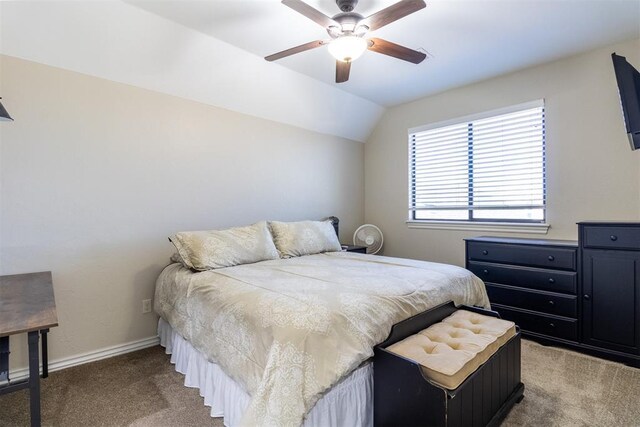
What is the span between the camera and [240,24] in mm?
2305

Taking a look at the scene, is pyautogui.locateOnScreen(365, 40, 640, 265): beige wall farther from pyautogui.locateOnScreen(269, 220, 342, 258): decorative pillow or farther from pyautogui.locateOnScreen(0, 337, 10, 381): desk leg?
pyautogui.locateOnScreen(0, 337, 10, 381): desk leg

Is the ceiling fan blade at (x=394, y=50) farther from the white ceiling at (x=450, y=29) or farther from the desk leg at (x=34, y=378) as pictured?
the desk leg at (x=34, y=378)

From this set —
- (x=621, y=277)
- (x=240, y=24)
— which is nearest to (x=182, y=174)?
(x=240, y=24)

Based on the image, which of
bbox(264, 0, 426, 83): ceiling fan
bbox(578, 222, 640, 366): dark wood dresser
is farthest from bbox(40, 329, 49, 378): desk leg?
bbox(578, 222, 640, 366): dark wood dresser

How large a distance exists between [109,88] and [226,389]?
2349mm

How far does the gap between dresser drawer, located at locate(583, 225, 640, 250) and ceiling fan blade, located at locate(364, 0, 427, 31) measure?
2104 mm

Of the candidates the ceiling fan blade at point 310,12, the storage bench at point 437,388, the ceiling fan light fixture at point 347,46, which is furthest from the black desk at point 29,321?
the ceiling fan light fixture at point 347,46

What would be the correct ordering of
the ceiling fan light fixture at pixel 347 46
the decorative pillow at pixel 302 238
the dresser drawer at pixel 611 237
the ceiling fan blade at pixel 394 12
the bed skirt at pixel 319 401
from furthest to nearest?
the decorative pillow at pixel 302 238 < the dresser drawer at pixel 611 237 < the ceiling fan light fixture at pixel 347 46 < the ceiling fan blade at pixel 394 12 < the bed skirt at pixel 319 401

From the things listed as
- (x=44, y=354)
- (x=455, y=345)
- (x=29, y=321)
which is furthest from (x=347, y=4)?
(x=44, y=354)

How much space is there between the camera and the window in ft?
10.1

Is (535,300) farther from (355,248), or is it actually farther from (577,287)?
(355,248)

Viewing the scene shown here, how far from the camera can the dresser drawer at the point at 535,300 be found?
97.3 inches

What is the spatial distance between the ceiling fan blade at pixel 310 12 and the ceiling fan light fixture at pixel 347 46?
104mm

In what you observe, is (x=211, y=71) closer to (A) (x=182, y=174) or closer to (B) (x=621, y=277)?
(A) (x=182, y=174)
